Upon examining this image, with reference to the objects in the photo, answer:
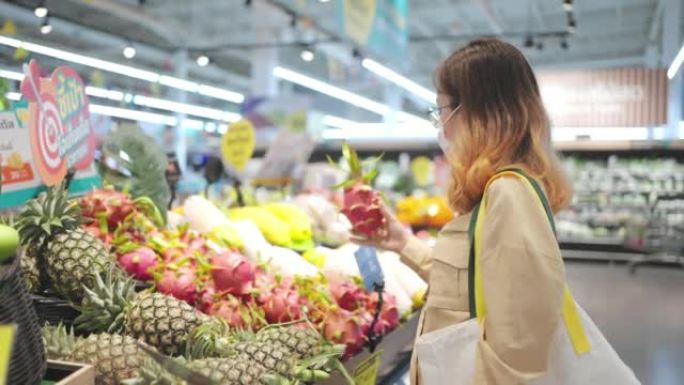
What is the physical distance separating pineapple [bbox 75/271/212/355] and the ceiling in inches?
362

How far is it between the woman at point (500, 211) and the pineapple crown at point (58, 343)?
2.64ft

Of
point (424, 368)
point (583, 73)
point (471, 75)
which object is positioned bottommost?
point (424, 368)

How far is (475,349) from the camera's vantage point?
1.37 meters

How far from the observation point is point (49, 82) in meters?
1.97

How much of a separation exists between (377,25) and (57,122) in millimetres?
3690

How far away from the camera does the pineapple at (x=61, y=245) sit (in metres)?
1.59

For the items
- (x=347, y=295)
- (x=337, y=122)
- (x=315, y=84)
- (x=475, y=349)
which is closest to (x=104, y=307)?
(x=347, y=295)

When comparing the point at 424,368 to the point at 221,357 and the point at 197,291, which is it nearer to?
the point at 221,357

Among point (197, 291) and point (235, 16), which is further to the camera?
point (235, 16)

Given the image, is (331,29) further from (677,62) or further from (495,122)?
(495,122)

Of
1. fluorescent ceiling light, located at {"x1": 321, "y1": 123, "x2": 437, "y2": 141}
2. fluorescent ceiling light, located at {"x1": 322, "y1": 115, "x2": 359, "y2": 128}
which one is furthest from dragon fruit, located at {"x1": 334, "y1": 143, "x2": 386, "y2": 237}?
fluorescent ceiling light, located at {"x1": 322, "y1": 115, "x2": 359, "y2": 128}

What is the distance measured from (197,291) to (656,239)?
1022 centimetres

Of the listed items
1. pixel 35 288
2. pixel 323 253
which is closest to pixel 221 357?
pixel 35 288

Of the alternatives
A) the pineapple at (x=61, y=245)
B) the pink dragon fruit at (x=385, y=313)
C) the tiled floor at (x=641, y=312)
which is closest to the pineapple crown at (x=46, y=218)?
the pineapple at (x=61, y=245)
